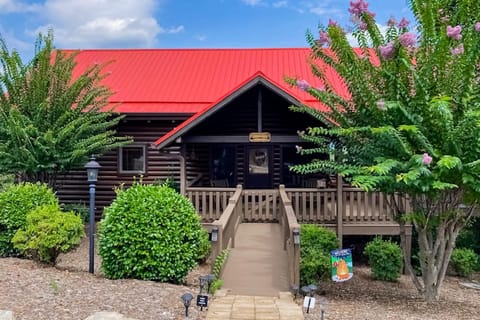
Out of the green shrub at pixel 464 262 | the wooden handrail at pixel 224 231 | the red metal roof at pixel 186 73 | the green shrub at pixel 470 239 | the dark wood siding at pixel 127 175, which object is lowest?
the green shrub at pixel 464 262

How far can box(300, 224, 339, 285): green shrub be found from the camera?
7.90 metres

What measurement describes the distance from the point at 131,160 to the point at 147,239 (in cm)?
907

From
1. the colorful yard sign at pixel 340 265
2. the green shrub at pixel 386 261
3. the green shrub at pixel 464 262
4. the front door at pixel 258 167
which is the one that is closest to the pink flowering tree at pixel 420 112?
the colorful yard sign at pixel 340 265

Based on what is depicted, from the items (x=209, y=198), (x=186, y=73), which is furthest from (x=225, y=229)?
(x=186, y=73)

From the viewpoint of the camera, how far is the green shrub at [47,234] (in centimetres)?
722

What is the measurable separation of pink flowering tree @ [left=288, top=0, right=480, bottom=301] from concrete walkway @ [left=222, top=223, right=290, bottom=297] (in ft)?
6.08

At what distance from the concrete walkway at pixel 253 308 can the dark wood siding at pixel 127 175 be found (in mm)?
8795

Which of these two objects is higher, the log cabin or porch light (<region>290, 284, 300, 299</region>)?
the log cabin

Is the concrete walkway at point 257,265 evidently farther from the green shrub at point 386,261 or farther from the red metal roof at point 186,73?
the red metal roof at point 186,73

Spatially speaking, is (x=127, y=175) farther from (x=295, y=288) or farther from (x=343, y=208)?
(x=295, y=288)

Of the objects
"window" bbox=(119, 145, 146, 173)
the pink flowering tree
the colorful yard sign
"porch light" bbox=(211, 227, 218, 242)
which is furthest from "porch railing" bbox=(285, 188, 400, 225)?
"window" bbox=(119, 145, 146, 173)

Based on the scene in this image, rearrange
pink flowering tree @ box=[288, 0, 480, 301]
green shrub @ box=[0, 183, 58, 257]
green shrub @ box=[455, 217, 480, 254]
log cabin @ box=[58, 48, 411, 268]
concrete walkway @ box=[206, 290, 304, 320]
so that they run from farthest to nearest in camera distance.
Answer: green shrub @ box=[455, 217, 480, 254], log cabin @ box=[58, 48, 411, 268], green shrub @ box=[0, 183, 58, 257], pink flowering tree @ box=[288, 0, 480, 301], concrete walkway @ box=[206, 290, 304, 320]

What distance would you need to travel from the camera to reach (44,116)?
1230 cm

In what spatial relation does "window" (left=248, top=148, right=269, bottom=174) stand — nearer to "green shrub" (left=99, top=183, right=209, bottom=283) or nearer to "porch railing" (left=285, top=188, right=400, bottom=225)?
"porch railing" (left=285, top=188, right=400, bottom=225)
